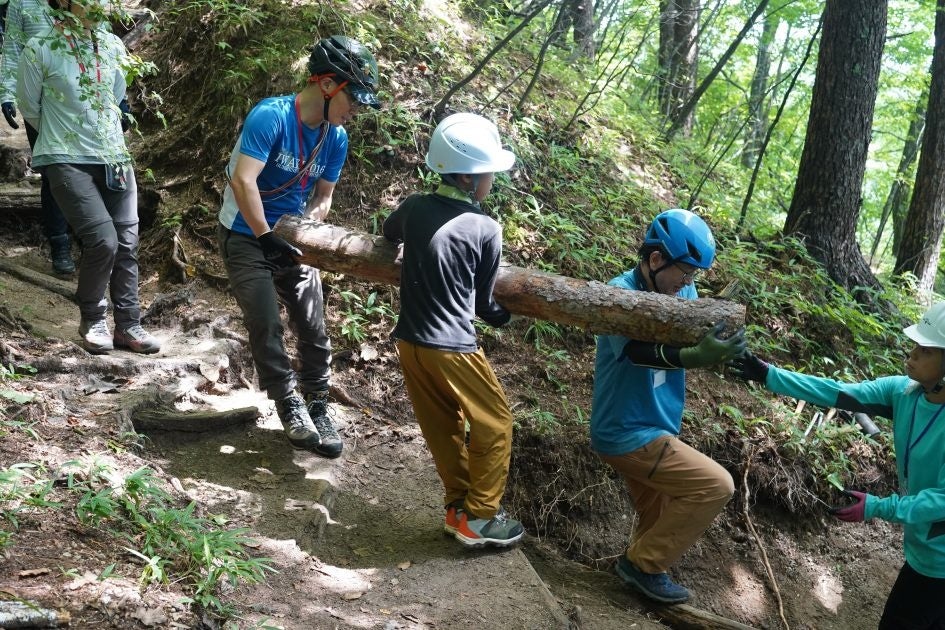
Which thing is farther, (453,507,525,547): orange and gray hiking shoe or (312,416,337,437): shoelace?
(312,416,337,437): shoelace

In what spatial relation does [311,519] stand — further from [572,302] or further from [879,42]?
[879,42]

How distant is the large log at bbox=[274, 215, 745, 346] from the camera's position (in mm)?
3904

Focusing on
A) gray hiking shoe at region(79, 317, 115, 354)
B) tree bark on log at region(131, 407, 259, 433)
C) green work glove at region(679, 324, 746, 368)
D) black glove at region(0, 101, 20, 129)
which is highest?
black glove at region(0, 101, 20, 129)

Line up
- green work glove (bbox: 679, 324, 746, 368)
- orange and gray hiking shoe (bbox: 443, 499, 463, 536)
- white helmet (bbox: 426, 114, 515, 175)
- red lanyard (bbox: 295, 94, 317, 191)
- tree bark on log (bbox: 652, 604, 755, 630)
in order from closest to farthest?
1. green work glove (bbox: 679, 324, 746, 368)
2. white helmet (bbox: 426, 114, 515, 175)
3. orange and gray hiking shoe (bbox: 443, 499, 463, 536)
4. tree bark on log (bbox: 652, 604, 755, 630)
5. red lanyard (bbox: 295, 94, 317, 191)

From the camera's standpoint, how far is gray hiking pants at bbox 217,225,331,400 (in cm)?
455

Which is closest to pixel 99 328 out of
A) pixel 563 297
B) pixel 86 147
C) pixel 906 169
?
pixel 86 147

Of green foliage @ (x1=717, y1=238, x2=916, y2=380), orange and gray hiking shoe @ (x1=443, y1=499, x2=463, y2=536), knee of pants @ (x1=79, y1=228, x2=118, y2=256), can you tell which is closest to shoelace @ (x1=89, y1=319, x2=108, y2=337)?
knee of pants @ (x1=79, y1=228, x2=118, y2=256)

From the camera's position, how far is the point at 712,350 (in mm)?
3730

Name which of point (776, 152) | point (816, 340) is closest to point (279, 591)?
point (816, 340)

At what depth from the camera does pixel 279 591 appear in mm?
3500

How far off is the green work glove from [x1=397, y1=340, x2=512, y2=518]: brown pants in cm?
103

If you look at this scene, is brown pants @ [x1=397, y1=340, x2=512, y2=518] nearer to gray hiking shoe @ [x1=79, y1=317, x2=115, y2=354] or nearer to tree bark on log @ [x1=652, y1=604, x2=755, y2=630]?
tree bark on log @ [x1=652, y1=604, x2=755, y2=630]

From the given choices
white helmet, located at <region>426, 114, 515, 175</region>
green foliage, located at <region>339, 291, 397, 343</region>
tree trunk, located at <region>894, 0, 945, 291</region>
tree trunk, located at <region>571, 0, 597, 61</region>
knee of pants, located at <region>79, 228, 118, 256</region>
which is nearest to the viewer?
white helmet, located at <region>426, 114, 515, 175</region>

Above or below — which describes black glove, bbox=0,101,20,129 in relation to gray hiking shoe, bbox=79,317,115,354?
above
